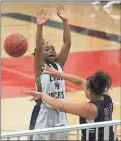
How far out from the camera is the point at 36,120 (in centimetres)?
442

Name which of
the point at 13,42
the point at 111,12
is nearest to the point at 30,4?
the point at 111,12

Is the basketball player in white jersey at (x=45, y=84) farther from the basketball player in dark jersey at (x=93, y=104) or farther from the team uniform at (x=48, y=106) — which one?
the basketball player in dark jersey at (x=93, y=104)

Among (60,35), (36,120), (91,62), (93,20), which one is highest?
(93,20)

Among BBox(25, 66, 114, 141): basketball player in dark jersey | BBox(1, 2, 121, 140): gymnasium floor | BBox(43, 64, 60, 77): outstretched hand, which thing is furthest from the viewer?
BBox(1, 2, 121, 140): gymnasium floor

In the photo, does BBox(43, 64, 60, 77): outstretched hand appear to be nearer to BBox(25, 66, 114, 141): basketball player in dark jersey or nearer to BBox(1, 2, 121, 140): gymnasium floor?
BBox(25, 66, 114, 141): basketball player in dark jersey

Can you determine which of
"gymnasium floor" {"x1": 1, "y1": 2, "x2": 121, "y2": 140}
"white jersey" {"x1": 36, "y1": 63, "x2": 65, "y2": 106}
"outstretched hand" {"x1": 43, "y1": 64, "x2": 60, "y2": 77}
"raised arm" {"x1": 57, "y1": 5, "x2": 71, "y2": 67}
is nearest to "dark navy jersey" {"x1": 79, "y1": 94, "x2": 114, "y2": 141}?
"outstretched hand" {"x1": 43, "y1": 64, "x2": 60, "y2": 77}

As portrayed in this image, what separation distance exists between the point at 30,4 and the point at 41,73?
15.3 meters

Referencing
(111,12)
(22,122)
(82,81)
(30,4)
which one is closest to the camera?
(82,81)

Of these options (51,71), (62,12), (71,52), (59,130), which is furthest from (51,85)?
(71,52)

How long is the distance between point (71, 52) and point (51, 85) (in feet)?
22.7

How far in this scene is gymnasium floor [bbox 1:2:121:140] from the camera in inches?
299

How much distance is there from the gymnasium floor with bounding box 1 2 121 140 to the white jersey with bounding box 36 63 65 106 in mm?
2215

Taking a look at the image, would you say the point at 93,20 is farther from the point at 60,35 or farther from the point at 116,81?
the point at 116,81

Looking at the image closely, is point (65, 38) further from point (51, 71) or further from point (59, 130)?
point (59, 130)
